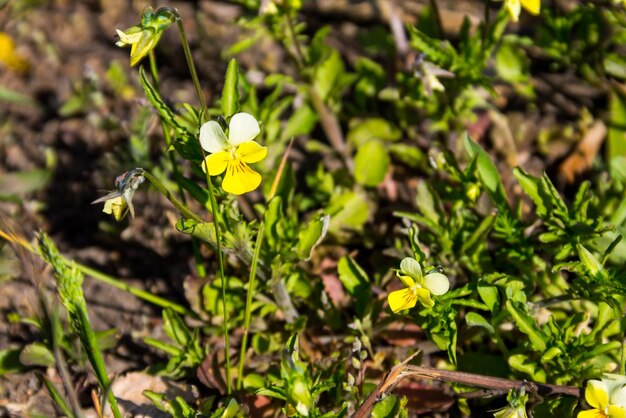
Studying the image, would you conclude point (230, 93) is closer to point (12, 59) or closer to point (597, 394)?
point (597, 394)

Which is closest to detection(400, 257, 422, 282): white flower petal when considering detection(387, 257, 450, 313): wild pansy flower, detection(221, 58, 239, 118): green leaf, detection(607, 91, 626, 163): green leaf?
detection(387, 257, 450, 313): wild pansy flower

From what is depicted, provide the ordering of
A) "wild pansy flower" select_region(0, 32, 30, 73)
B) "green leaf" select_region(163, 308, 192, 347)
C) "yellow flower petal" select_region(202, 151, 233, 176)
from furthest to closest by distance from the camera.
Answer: "wild pansy flower" select_region(0, 32, 30, 73) → "green leaf" select_region(163, 308, 192, 347) → "yellow flower petal" select_region(202, 151, 233, 176)

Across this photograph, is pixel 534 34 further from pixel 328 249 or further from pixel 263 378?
pixel 263 378

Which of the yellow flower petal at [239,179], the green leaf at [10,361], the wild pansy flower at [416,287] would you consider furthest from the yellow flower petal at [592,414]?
the green leaf at [10,361]

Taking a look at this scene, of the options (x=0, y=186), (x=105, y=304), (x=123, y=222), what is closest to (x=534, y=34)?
(x=123, y=222)

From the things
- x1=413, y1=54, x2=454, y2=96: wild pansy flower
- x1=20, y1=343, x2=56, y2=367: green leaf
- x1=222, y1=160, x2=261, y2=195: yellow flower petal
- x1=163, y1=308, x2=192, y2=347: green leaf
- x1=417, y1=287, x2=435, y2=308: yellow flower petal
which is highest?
x1=222, y1=160, x2=261, y2=195: yellow flower petal

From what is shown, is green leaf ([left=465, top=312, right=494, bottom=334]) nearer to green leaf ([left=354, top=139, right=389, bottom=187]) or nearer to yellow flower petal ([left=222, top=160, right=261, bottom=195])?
yellow flower petal ([left=222, top=160, right=261, bottom=195])

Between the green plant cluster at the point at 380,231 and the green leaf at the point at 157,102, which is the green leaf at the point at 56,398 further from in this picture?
the green leaf at the point at 157,102
